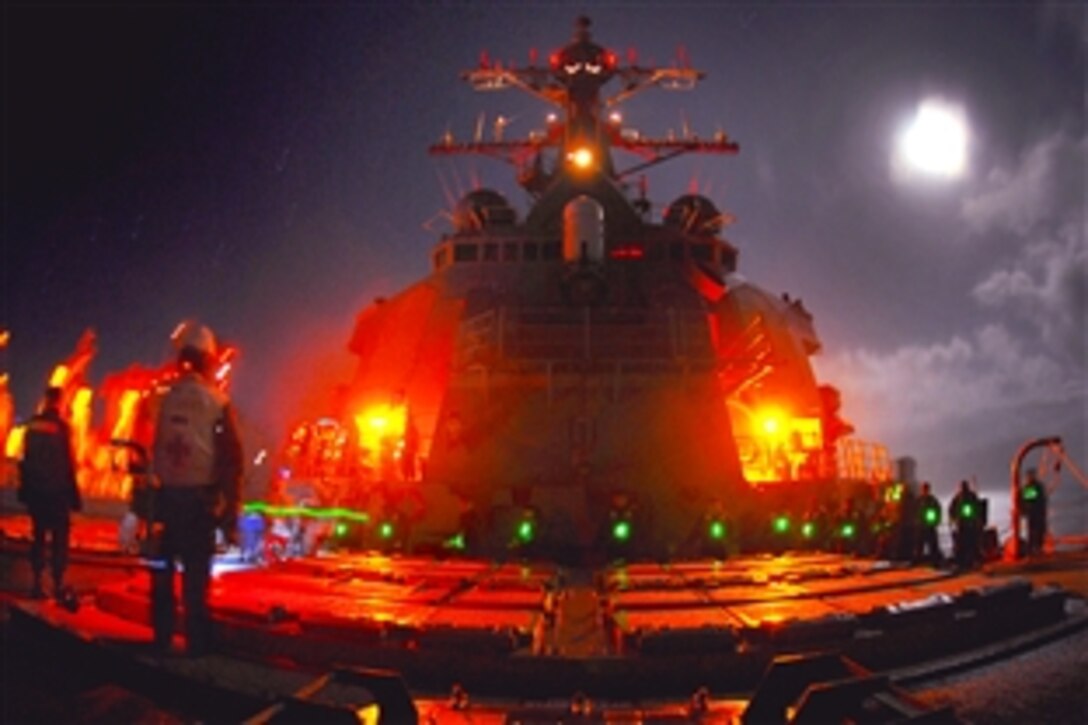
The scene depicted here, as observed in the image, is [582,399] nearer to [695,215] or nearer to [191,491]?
[191,491]

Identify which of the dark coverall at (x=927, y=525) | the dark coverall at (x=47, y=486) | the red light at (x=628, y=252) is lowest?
the dark coverall at (x=927, y=525)

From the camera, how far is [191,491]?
16.3ft

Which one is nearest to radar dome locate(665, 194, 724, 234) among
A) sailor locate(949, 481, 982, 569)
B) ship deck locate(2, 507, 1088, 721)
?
sailor locate(949, 481, 982, 569)

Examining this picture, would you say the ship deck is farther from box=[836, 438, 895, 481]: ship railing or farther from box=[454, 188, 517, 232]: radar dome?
box=[454, 188, 517, 232]: radar dome


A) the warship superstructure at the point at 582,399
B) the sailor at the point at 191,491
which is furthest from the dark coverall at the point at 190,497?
the warship superstructure at the point at 582,399

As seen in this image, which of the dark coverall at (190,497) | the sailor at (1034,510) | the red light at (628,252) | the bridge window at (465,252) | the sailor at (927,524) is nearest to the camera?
the dark coverall at (190,497)

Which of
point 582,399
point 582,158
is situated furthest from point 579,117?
point 582,399

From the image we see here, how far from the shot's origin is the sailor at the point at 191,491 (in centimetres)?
485

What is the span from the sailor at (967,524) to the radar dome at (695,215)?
1226 cm

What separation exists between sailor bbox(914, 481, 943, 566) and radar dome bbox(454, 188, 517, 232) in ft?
40.3

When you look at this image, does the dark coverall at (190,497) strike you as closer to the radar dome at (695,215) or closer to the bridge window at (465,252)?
the bridge window at (465,252)

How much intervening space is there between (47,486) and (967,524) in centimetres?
1395

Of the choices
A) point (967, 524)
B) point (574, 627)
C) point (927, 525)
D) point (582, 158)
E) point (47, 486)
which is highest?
point (582, 158)

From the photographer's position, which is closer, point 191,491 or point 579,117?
point 191,491
